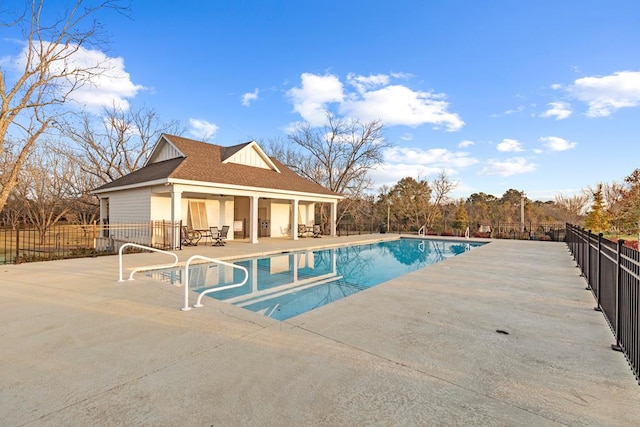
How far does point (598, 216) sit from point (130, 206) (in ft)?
98.1

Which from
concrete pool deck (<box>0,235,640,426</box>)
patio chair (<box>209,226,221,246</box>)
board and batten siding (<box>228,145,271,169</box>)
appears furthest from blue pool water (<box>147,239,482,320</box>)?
board and batten siding (<box>228,145,271,169</box>)

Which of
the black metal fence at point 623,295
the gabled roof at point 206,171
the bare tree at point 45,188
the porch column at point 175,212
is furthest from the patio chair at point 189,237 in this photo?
the bare tree at point 45,188

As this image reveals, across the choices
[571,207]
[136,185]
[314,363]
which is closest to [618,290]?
[314,363]

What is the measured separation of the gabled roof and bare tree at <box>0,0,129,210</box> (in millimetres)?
3970

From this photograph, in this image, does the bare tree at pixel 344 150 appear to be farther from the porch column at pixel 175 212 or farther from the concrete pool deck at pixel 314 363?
the concrete pool deck at pixel 314 363

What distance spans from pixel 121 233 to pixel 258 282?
35.8ft

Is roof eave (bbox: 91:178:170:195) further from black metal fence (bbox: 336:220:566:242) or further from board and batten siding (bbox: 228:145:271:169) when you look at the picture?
black metal fence (bbox: 336:220:566:242)

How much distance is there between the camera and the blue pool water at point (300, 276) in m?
6.05

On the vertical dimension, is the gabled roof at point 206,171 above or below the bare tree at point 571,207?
above

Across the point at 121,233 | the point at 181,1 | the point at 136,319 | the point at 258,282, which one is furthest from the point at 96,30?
the point at 136,319

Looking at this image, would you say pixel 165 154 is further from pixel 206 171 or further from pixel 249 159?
pixel 249 159

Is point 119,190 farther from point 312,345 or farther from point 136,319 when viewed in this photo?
point 312,345

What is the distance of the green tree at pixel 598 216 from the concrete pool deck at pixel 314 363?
2116 cm

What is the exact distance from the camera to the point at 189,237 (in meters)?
14.4
